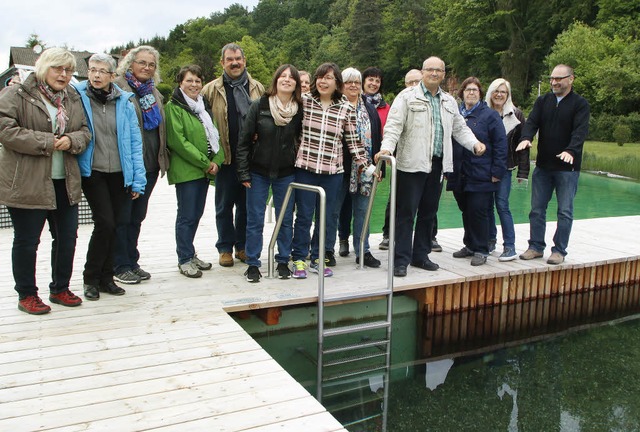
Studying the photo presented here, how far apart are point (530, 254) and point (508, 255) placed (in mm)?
241

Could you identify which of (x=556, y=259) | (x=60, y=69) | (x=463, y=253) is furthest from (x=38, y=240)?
(x=556, y=259)

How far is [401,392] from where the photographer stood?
148 inches

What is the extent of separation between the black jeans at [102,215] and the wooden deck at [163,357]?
0.67 feet

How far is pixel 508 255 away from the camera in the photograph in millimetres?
4973

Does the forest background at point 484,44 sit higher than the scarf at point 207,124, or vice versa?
the forest background at point 484,44

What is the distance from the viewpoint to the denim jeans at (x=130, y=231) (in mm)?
3789

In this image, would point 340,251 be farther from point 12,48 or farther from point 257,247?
point 12,48

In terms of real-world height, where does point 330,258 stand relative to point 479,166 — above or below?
below

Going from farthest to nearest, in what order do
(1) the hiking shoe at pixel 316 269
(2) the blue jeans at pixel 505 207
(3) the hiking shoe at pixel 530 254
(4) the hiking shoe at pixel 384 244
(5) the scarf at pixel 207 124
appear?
(4) the hiking shoe at pixel 384 244 < (3) the hiking shoe at pixel 530 254 < (2) the blue jeans at pixel 505 207 < (1) the hiking shoe at pixel 316 269 < (5) the scarf at pixel 207 124

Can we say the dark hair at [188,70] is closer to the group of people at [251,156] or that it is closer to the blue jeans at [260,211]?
the group of people at [251,156]

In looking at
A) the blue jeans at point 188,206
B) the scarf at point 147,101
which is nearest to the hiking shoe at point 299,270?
the blue jeans at point 188,206

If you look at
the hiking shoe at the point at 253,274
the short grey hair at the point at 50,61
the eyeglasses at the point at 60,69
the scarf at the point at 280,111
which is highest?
the short grey hair at the point at 50,61

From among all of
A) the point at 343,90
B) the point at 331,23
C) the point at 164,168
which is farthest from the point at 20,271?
the point at 331,23

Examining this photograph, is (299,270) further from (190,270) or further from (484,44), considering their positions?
(484,44)
